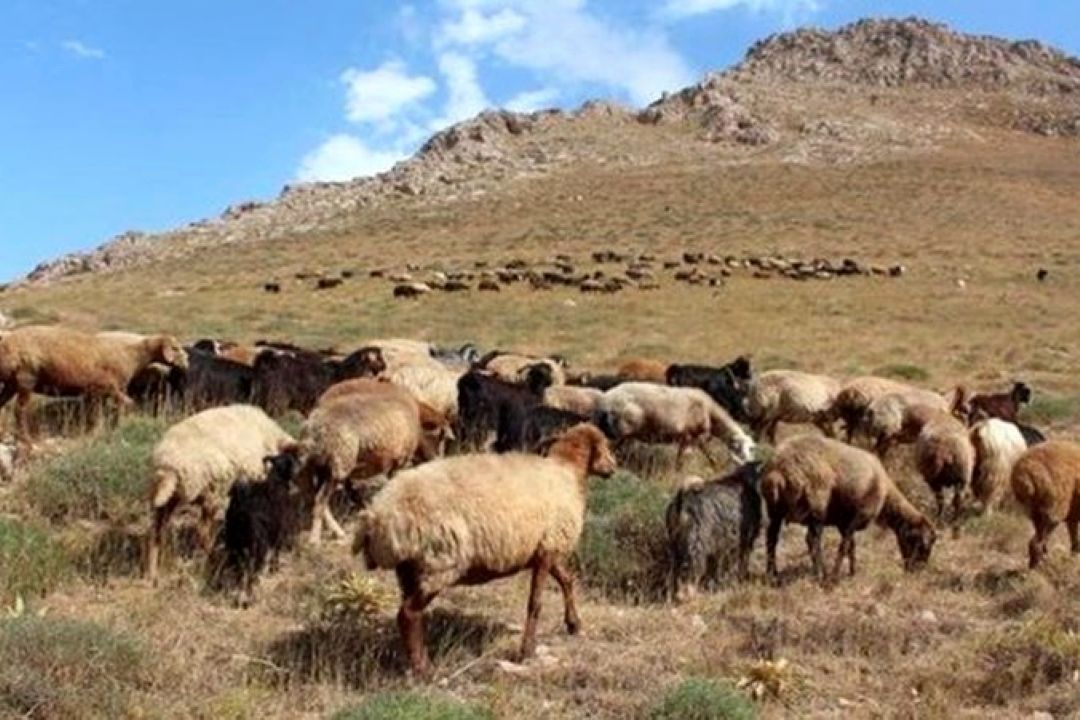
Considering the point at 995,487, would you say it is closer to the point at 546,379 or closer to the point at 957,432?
the point at 957,432

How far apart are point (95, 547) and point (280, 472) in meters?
1.54

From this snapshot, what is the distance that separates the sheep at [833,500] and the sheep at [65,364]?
23.9ft

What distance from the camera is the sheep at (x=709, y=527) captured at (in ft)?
32.4

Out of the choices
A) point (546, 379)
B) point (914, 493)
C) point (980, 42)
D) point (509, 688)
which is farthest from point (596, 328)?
point (980, 42)

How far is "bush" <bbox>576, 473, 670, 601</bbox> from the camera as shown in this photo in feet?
32.5

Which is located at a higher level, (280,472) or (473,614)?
(280,472)

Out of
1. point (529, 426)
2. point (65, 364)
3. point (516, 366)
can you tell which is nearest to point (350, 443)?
point (529, 426)

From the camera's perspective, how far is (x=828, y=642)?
8.62 metres

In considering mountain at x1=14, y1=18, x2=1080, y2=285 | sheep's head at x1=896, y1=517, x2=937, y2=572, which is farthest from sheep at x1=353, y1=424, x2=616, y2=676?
mountain at x1=14, y1=18, x2=1080, y2=285

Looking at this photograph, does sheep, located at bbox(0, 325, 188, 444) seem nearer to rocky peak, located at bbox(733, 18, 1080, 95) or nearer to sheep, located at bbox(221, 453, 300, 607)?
sheep, located at bbox(221, 453, 300, 607)

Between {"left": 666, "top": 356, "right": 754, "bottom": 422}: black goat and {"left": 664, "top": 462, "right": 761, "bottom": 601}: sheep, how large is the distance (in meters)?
6.28

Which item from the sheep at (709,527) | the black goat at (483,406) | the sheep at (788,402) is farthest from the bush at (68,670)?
the sheep at (788,402)

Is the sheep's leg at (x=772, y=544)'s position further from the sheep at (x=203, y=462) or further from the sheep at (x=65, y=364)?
the sheep at (x=65, y=364)

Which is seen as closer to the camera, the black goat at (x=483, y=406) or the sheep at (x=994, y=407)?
the black goat at (x=483, y=406)
